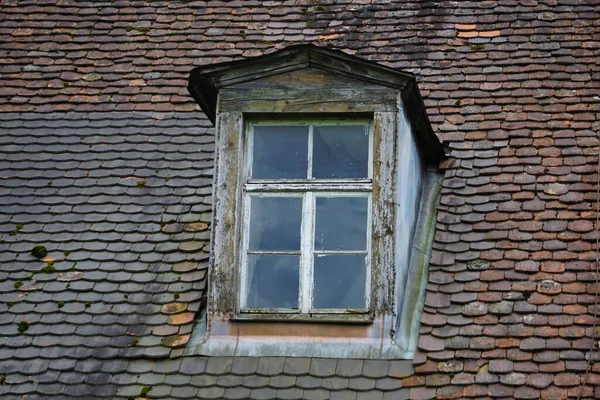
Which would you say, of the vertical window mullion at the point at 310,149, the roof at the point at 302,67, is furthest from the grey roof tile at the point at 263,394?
the roof at the point at 302,67

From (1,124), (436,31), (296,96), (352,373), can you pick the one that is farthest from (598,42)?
(1,124)

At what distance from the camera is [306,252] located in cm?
788

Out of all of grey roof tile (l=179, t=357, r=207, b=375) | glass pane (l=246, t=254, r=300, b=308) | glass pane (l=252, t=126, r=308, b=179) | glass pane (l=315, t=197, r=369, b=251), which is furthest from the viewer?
glass pane (l=252, t=126, r=308, b=179)

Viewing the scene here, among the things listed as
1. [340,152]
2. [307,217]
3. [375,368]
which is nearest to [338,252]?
[307,217]

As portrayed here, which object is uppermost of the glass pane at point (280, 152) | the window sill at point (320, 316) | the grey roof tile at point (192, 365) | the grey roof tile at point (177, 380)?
the glass pane at point (280, 152)

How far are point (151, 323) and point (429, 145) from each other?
2.45 m

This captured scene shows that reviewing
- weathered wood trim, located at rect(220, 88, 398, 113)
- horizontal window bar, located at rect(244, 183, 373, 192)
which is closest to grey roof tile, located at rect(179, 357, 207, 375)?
horizontal window bar, located at rect(244, 183, 373, 192)

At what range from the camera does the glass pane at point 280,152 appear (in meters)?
8.16

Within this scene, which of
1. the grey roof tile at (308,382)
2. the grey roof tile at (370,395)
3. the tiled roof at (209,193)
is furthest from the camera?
the tiled roof at (209,193)

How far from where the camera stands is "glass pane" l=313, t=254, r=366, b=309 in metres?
7.77

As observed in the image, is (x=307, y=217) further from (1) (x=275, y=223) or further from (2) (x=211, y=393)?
(2) (x=211, y=393)

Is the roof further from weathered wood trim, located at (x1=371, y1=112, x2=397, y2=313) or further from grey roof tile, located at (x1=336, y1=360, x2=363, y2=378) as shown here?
grey roof tile, located at (x1=336, y1=360, x2=363, y2=378)

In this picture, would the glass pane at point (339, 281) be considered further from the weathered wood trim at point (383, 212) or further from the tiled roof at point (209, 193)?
the tiled roof at point (209, 193)

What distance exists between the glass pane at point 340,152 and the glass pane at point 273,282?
0.64m
